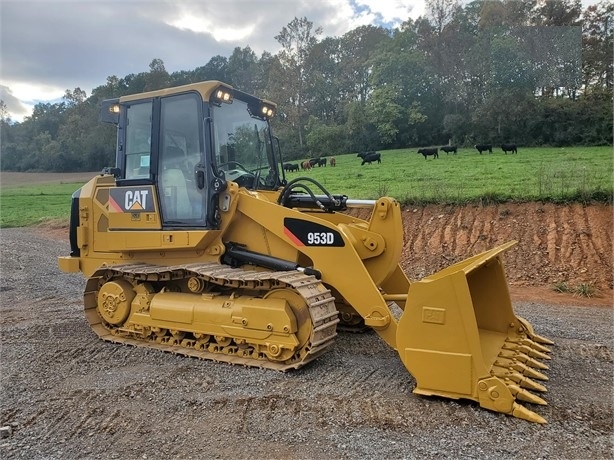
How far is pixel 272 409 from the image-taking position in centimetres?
421

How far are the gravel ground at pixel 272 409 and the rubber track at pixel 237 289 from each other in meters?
0.15

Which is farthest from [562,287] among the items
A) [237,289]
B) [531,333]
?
[237,289]

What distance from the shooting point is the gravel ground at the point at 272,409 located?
3.58 metres

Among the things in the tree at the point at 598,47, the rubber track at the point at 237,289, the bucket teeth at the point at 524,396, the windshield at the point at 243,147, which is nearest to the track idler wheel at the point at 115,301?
the rubber track at the point at 237,289

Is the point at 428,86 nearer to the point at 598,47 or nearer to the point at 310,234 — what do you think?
the point at 598,47

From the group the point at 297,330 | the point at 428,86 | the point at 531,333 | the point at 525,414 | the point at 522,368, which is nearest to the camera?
the point at 525,414

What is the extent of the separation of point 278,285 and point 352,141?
40.6m

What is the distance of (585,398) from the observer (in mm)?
4250

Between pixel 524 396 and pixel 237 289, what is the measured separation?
313 cm

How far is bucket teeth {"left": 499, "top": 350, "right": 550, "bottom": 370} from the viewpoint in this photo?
15.6 ft

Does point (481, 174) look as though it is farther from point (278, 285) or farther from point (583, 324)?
point (278, 285)

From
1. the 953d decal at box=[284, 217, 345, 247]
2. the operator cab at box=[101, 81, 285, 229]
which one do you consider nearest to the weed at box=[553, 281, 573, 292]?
the 953d decal at box=[284, 217, 345, 247]

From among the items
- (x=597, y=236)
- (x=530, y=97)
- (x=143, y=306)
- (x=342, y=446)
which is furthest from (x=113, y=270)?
(x=530, y=97)

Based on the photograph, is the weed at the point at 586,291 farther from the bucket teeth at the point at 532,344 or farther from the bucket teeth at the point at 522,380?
the bucket teeth at the point at 522,380
